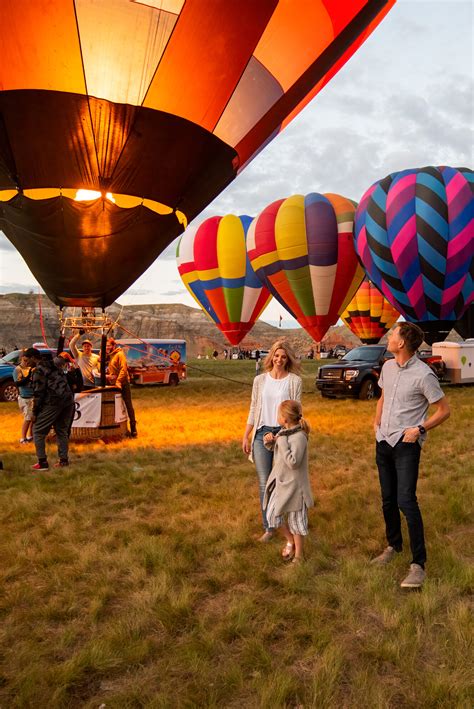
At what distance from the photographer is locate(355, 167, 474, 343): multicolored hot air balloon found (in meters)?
14.8

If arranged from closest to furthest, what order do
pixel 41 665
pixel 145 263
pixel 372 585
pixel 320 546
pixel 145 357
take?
1. pixel 41 665
2. pixel 372 585
3. pixel 320 546
4. pixel 145 263
5. pixel 145 357

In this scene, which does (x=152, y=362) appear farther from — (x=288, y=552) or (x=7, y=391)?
(x=288, y=552)

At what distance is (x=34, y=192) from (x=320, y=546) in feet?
16.5

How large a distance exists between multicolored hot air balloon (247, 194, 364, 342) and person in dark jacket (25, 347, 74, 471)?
14.2 metres

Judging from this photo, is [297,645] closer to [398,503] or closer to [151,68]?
[398,503]

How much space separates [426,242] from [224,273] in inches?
409

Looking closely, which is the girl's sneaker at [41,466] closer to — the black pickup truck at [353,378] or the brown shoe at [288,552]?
the brown shoe at [288,552]

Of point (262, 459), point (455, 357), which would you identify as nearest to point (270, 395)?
point (262, 459)

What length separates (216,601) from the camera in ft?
10.4

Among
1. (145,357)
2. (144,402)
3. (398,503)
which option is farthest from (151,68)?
(145,357)

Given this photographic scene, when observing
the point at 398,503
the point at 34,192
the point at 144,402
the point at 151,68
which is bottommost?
the point at 144,402

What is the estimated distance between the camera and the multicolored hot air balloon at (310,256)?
1916 centimetres

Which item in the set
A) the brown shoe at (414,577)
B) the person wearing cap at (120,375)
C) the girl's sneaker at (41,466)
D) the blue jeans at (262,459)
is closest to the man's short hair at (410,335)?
the blue jeans at (262,459)

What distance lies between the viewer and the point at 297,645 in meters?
2.66
